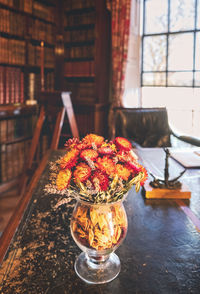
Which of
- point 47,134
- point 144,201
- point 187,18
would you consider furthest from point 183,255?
point 187,18

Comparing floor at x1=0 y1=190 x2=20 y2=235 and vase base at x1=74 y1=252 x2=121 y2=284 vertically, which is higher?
vase base at x1=74 y1=252 x2=121 y2=284

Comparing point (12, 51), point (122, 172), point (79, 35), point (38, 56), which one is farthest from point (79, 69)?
point (122, 172)

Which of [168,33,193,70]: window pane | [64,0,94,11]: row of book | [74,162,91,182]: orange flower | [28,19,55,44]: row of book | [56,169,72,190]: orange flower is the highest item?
[64,0,94,11]: row of book

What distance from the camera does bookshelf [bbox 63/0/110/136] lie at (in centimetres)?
419

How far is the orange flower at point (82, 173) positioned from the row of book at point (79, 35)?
3.82m

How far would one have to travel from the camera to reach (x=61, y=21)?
171 inches

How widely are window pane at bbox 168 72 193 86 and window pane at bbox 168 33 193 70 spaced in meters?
0.08

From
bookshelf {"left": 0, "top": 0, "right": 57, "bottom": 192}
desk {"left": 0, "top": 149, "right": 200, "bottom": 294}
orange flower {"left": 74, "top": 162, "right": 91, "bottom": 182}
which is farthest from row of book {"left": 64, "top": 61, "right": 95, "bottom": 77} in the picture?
orange flower {"left": 74, "top": 162, "right": 91, "bottom": 182}

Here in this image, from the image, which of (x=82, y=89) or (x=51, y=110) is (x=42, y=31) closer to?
(x=82, y=89)

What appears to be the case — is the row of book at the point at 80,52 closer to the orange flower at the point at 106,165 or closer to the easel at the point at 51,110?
the easel at the point at 51,110

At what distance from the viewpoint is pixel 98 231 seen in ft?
2.47

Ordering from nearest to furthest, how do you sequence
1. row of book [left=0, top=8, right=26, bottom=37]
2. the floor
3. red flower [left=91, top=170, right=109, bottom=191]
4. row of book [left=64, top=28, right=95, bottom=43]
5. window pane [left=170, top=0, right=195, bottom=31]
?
red flower [left=91, top=170, right=109, bottom=191] → the floor → row of book [left=0, top=8, right=26, bottom=37] → window pane [left=170, top=0, right=195, bottom=31] → row of book [left=64, top=28, right=95, bottom=43]

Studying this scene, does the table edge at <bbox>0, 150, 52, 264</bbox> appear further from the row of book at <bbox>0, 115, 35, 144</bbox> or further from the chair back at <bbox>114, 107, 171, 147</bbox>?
the row of book at <bbox>0, 115, 35, 144</bbox>

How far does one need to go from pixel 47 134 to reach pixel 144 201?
10.2 feet
